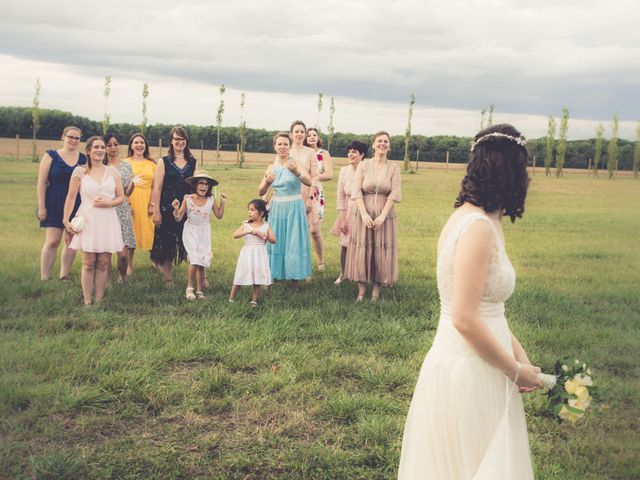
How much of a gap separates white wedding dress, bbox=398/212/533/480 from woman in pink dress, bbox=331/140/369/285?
728cm

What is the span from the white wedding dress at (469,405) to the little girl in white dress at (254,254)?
576cm

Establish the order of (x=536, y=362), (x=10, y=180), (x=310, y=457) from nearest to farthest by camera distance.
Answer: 1. (x=310, y=457)
2. (x=536, y=362)
3. (x=10, y=180)

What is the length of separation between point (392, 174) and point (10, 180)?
24.4 metres

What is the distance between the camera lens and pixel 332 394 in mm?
5770

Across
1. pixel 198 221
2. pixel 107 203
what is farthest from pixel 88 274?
pixel 198 221

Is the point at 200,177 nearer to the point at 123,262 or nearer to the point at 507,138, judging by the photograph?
the point at 123,262

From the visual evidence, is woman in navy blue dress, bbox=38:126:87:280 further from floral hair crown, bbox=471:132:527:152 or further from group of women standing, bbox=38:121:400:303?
floral hair crown, bbox=471:132:527:152

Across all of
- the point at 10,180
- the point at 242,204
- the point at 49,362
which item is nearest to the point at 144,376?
the point at 49,362

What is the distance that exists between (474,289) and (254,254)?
633cm

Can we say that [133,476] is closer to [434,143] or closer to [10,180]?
[10,180]

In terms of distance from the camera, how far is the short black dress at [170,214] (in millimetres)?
9758

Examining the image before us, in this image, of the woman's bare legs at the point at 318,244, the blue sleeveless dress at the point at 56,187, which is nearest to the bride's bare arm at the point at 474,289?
the blue sleeveless dress at the point at 56,187

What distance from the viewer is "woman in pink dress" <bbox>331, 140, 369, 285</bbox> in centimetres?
1039

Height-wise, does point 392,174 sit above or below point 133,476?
above
